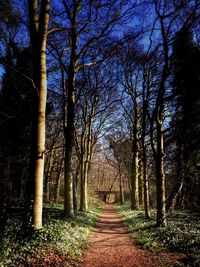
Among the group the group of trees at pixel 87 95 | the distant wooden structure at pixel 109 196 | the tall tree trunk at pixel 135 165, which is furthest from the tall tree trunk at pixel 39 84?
the distant wooden structure at pixel 109 196

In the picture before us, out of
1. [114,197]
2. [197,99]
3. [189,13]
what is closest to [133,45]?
[189,13]

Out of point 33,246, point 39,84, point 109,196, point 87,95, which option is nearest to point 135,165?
point 87,95

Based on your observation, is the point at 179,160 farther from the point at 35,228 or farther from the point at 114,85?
the point at 35,228

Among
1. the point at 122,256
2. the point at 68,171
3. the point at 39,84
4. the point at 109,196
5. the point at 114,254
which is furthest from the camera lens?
the point at 109,196

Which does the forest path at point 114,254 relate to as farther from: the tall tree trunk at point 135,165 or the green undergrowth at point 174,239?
the tall tree trunk at point 135,165

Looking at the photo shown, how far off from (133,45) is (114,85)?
12.9 ft

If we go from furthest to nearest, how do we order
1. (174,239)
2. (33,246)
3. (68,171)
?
(68,171)
(174,239)
(33,246)

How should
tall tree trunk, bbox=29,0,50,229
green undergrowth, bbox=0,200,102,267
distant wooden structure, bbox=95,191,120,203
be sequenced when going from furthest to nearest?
1. distant wooden structure, bbox=95,191,120,203
2. tall tree trunk, bbox=29,0,50,229
3. green undergrowth, bbox=0,200,102,267

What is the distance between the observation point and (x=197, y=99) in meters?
15.6

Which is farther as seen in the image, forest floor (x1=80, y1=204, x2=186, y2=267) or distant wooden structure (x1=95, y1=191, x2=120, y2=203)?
distant wooden structure (x1=95, y1=191, x2=120, y2=203)

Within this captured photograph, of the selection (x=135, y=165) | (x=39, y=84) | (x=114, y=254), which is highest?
(x=39, y=84)

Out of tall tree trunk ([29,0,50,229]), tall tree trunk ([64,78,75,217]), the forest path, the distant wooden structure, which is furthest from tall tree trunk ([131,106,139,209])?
the distant wooden structure

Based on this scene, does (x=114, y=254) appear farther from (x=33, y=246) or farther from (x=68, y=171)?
(x=68, y=171)

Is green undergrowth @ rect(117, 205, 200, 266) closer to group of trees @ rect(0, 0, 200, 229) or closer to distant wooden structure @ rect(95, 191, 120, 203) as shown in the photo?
group of trees @ rect(0, 0, 200, 229)
